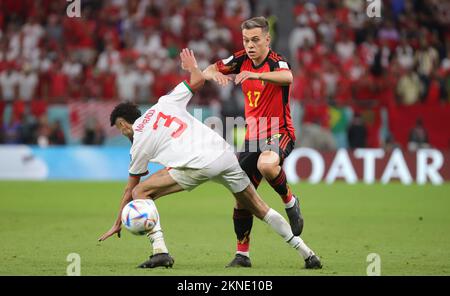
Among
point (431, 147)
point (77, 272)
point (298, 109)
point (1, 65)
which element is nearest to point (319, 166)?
point (298, 109)

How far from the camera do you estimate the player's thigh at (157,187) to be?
8.38 m

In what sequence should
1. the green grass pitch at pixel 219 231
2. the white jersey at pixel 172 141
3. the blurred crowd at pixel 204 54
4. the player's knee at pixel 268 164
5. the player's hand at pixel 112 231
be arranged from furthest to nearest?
1. the blurred crowd at pixel 204 54
2. the green grass pitch at pixel 219 231
3. the player's knee at pixel 268 164
4. the player's hand at pixel 112 231
5. the white jersey at pixel 172 141

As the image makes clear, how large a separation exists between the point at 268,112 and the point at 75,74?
14.9 meters

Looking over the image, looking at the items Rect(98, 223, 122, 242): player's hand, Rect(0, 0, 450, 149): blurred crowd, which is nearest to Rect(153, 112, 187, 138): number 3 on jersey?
Rect(98, 223, 122, 242): player's hand

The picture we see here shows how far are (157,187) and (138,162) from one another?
1.06ft

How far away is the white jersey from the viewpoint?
8.34 meters

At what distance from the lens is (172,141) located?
27.4ft

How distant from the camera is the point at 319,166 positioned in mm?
20953

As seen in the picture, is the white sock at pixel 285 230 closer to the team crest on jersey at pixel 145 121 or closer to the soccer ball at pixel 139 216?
the soccer ball at pixel 139 216

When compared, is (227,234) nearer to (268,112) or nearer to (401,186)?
(268,112)

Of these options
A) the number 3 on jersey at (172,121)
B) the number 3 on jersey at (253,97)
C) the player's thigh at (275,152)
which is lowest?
the player's thigh at (275,152)

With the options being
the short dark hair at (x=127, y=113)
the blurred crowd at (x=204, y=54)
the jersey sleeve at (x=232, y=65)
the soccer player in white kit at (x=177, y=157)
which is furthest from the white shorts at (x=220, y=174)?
the blurred crowd at (x=204, y=54)

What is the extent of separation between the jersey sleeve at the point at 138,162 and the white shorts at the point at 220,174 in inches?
10.6

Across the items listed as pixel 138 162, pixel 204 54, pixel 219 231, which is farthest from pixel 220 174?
pixel 204 54
